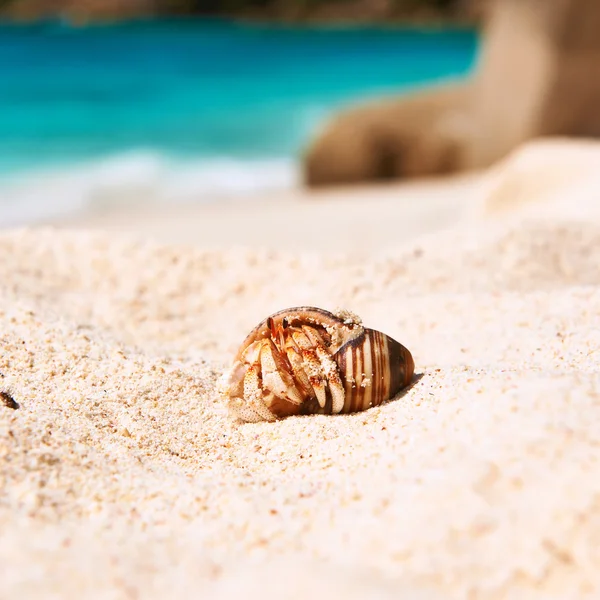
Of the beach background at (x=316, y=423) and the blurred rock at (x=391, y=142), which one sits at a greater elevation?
the blurred rock at (x=391, y=142)

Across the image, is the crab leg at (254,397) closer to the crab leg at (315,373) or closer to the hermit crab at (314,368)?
the hermit crab at (314,368)

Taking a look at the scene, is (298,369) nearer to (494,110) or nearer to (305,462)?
(305,462)

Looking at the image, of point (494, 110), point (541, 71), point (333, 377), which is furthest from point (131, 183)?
point (333, 377)

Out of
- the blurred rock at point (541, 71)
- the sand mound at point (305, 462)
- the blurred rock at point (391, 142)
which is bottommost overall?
the sand mound at point (305, 462)

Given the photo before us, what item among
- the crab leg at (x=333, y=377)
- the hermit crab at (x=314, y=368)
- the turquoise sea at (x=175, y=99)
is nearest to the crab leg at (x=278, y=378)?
the hermit crab at (x=314, y=368)

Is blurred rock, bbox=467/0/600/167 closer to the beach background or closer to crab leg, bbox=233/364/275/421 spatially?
the beach background

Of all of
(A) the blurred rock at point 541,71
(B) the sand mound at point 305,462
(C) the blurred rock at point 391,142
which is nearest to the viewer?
(B) the sand mound at point 305,462

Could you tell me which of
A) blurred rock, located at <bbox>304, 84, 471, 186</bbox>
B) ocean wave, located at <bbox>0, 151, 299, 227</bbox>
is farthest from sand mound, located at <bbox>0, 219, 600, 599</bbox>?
ocean wave, located at <bbox>0, 151, 299, 227</bbox>

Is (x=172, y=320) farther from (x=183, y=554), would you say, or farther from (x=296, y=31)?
(x=296, y=31)
